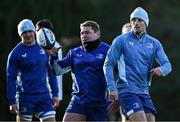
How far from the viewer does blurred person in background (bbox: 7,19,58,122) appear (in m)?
14.2

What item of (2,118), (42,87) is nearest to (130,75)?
(42,87)

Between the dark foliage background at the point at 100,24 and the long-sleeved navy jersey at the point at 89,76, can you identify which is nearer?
the long-sleeved navy jersey at the point at 89,76

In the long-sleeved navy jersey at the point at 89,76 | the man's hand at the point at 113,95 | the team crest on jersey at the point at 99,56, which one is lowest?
the man's hand at the point at 113,95

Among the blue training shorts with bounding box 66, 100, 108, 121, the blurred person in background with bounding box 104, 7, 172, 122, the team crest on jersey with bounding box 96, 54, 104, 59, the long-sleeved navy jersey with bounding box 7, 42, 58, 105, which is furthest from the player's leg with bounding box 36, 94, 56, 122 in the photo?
the blurred person in background with bounding box 104, 7, 172, 122

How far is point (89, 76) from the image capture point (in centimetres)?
1338

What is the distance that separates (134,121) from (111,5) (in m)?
21.6

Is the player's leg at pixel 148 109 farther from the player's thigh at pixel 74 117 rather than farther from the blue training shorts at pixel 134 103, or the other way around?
the player's thigh at pixel 74 117

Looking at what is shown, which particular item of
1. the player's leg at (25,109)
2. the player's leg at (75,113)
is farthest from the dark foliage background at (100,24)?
the player's leg at (75,113)

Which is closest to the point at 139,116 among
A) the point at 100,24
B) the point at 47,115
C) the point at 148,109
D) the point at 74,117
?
the point at 148,109

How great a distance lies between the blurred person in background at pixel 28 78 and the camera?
Result: 14.2 m

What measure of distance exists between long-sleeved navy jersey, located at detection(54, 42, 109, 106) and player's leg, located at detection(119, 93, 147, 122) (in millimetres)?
517

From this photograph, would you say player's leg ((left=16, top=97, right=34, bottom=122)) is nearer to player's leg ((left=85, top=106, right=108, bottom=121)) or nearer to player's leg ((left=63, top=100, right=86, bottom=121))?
player's leg ((left=63, top=100, right=86, bottom=121))

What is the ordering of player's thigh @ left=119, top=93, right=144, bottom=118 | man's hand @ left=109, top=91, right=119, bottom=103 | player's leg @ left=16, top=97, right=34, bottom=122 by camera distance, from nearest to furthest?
man's hand @ left=109, top=91, right=119, bottom=103 → player's thigh @ left=119, top=93, right=144, bottom=118 → player's leg @ left=16, top=97, right=34, bottom=122

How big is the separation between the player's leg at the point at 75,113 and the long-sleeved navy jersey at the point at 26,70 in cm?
106
